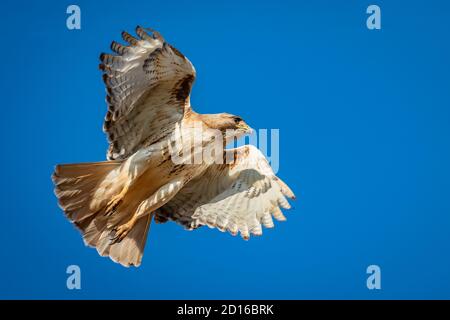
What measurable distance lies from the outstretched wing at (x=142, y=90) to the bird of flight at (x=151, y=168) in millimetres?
12

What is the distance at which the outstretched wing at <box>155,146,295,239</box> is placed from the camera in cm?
1037

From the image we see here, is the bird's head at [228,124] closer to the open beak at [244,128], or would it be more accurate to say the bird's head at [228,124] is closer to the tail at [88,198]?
the open beak at [244,128]

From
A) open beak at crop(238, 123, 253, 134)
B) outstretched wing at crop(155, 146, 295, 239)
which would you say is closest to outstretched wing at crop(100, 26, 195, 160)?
open beak at crop(238, 123, 253, 134)

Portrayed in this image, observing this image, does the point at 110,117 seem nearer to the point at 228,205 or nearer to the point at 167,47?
the point at 167,47

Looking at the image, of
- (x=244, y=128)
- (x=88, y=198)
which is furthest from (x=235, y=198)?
(x=88, y=198)

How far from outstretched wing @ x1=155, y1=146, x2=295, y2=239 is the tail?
88cm

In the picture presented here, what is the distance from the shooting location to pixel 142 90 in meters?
9.72

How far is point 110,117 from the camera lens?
9797 millimetres

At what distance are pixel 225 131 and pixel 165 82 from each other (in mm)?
1017

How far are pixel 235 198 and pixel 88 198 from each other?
6.12ft

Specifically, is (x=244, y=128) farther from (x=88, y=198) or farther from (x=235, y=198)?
(x=88, y=198)

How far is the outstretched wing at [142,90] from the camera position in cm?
937

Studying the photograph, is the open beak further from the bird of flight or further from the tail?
the tail

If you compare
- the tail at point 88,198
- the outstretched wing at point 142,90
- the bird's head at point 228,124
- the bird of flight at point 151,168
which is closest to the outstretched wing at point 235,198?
the bird of flight at point 151,168
